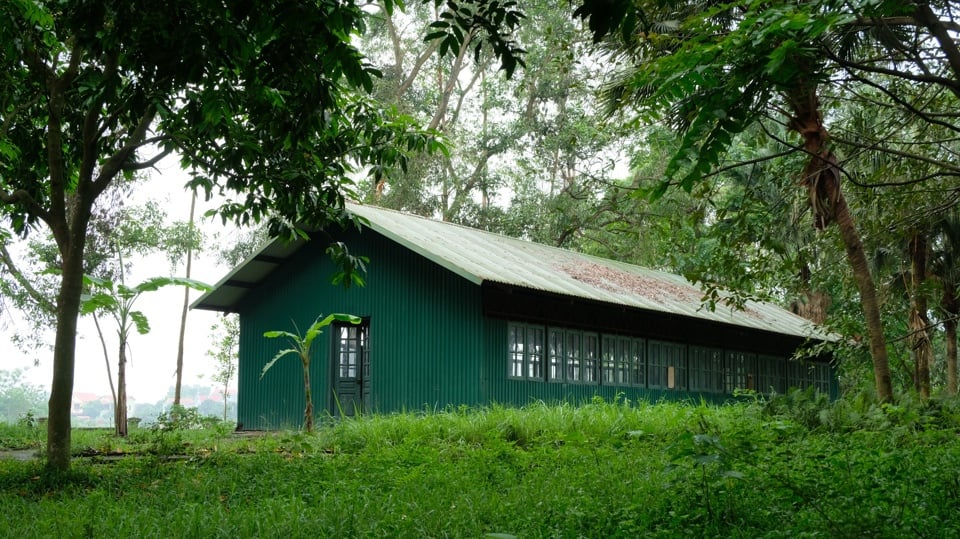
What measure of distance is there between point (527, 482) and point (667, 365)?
1384 cm

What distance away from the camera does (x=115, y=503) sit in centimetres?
866

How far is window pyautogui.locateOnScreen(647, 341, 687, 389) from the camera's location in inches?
864

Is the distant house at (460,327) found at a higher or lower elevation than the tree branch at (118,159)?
lower

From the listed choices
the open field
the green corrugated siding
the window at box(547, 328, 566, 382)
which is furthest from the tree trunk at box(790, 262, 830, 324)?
the open field

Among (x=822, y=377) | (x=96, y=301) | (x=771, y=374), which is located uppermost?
(x=96, y=301)

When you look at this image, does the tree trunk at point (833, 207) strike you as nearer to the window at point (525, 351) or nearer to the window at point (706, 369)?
the window at point (525, 351)

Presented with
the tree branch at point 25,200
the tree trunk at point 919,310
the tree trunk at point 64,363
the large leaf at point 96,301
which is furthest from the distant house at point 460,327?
the tree branch at point 25,200

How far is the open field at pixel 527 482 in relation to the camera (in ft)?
23.5

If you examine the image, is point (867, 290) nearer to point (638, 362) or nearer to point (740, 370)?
point (638, 362)

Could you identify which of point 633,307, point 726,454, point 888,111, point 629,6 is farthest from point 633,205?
point 629,6

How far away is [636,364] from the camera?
21469 mm

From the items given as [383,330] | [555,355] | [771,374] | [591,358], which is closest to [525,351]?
[555,355]

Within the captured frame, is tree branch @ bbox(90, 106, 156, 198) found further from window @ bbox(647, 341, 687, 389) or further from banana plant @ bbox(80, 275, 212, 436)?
window @ bbox(647, 341, 687, 389)

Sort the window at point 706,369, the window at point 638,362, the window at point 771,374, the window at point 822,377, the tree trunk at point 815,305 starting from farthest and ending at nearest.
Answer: the tree trunk at point 815,305, the window at point 822,377, the window at point 771,374, the window at point 706,369, the window at point 638,362
